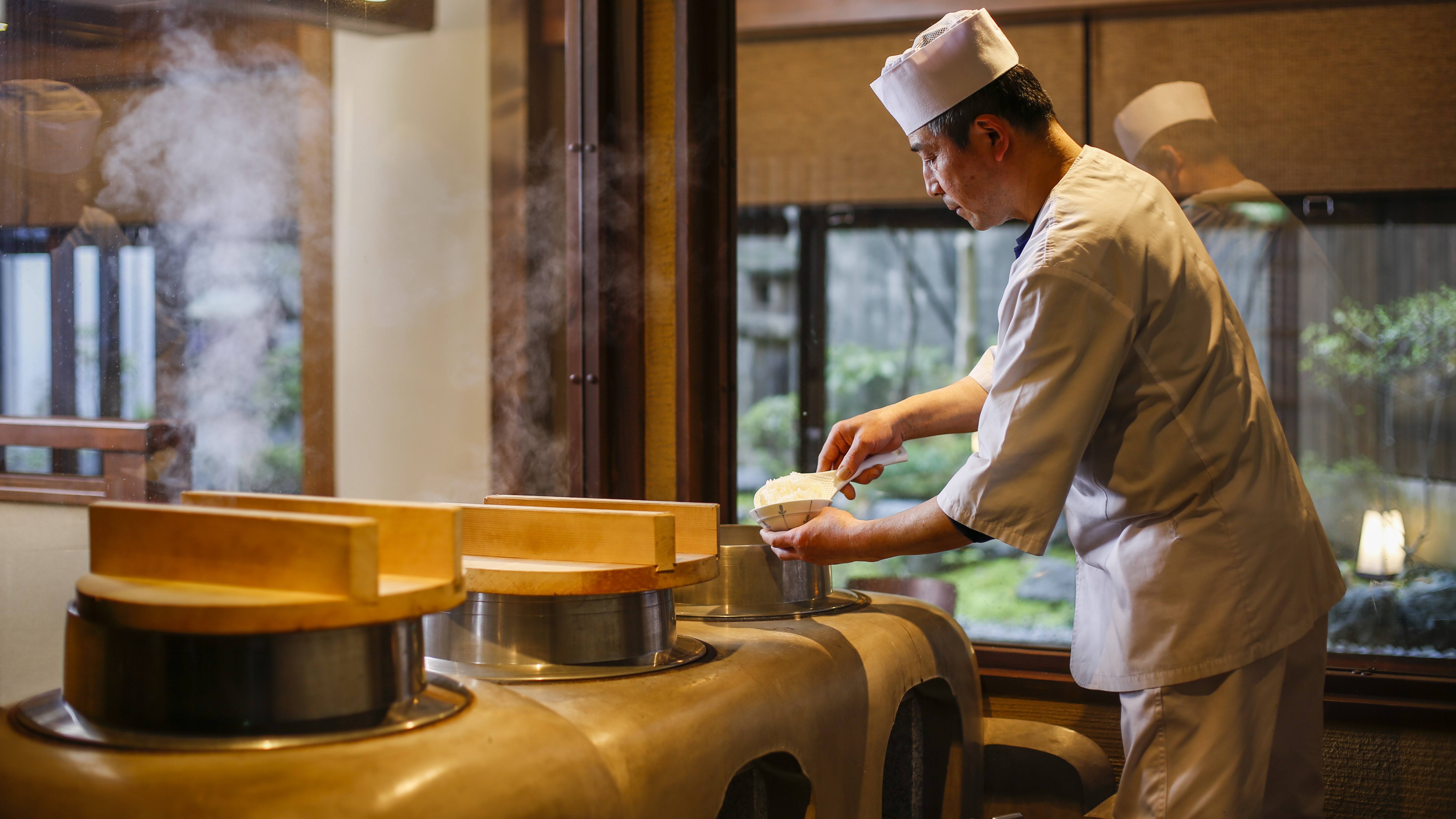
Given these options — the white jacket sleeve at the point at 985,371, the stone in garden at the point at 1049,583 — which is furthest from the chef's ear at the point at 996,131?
the stone in garden at the point at 1049,583

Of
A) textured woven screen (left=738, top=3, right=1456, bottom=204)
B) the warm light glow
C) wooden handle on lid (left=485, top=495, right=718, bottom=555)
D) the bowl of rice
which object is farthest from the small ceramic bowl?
the warm light glow

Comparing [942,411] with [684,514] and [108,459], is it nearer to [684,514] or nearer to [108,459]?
[684,514]

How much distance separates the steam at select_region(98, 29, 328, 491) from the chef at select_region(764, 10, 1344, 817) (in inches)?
36.4

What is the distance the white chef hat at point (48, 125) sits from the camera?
1.35m

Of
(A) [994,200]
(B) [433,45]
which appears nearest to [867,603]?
(A) [994,200]

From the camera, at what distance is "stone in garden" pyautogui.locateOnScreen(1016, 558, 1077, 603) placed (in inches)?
141

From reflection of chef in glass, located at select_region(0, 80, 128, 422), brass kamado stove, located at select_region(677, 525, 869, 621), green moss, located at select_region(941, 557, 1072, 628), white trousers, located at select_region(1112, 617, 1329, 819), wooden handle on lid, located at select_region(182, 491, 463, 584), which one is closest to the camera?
wooden handle on lid, located at select_region(182, 491, 463, 584)

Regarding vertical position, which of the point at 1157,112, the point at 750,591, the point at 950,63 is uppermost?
the point at 1157,112

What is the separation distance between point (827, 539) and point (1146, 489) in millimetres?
466

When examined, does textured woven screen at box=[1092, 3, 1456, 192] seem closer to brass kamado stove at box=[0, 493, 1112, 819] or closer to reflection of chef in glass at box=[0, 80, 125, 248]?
brass kamado stove at box=[0, 493, 1112, 819]

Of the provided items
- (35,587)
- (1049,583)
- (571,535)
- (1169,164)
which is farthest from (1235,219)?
(35,587)

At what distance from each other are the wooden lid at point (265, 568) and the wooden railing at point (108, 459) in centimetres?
42

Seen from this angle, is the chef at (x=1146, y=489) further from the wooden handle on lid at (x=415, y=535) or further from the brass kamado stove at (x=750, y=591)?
the wooden handle on lid at (x=415, y=535)

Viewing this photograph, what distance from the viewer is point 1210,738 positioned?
1468 mm
